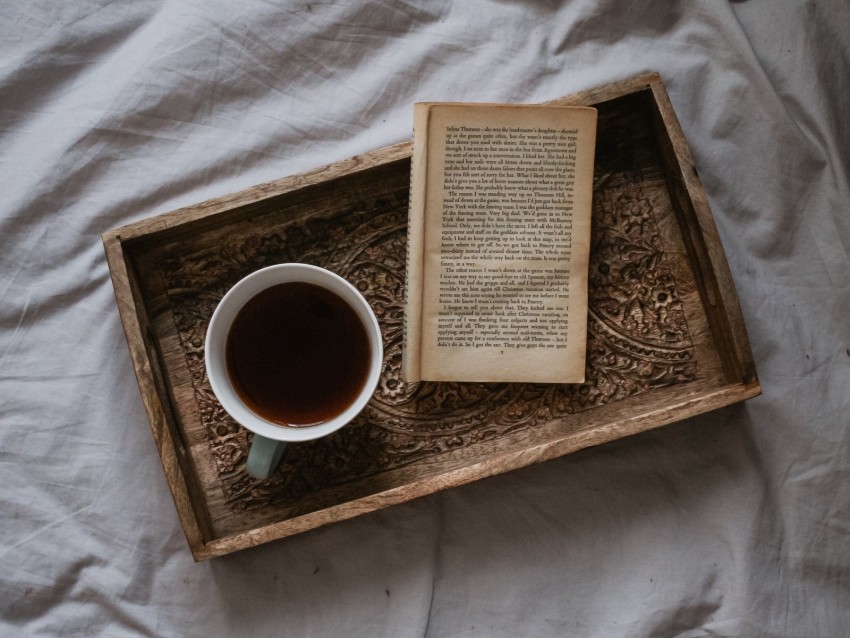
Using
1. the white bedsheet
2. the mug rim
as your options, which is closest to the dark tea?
the mug rim

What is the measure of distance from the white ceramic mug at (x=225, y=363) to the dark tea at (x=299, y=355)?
0.02 metres

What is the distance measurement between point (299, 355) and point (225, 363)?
0.08m

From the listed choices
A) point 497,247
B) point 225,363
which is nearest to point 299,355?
point 225,363

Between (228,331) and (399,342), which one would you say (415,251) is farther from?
(228,331)

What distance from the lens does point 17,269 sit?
0.89 metres

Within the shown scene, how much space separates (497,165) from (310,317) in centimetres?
27

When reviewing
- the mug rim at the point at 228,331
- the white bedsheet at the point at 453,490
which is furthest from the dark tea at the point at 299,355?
the white bedsheet at the point at 453,490

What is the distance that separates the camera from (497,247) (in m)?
0.81

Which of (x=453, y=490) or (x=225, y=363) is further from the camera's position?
Answer: (x=453, y=490)

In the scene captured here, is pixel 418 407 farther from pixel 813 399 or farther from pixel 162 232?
pixel 813 399

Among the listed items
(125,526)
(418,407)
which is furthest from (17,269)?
(418,407)

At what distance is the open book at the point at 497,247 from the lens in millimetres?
800

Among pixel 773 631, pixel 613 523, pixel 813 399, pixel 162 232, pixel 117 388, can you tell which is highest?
pixel 162 232

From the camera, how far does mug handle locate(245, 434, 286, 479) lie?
0.73 meters
